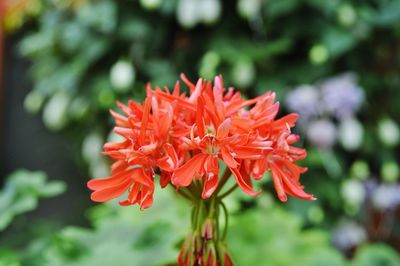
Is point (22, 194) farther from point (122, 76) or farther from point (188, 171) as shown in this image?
point (122, 76)

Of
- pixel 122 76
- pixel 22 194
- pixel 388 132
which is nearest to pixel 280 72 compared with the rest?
pixel 388 132

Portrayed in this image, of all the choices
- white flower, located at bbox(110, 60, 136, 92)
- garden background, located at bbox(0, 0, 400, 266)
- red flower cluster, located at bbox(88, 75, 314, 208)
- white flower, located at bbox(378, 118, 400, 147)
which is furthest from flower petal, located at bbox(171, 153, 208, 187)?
white flower, located at bbox(378, 118, 400, 147)

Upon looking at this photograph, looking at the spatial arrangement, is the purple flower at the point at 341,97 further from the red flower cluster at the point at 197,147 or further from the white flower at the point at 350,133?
the red flower cluster at the point at 197,147

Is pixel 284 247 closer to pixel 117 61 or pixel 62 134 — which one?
pixel 117 61

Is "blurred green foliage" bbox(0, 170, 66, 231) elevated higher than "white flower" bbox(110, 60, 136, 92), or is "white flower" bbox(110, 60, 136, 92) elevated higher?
"white flower" bbox(110, 60, 136, 92)

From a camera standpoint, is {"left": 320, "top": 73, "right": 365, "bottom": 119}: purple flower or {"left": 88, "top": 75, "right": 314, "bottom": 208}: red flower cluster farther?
{"left": 320, "top": 73, "right": 365, "bottom": 119}: purple flower

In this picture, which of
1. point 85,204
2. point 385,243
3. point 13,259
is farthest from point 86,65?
point 385,243

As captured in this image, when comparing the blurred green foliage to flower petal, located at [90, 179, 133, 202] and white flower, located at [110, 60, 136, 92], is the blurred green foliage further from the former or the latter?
white flower, located at [110, 60, 136, 92]

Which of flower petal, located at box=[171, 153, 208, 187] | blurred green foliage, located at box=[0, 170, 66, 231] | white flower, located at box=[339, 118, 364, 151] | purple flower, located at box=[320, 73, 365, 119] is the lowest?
flower petal, located at box=[171, 153, 208, 187]
